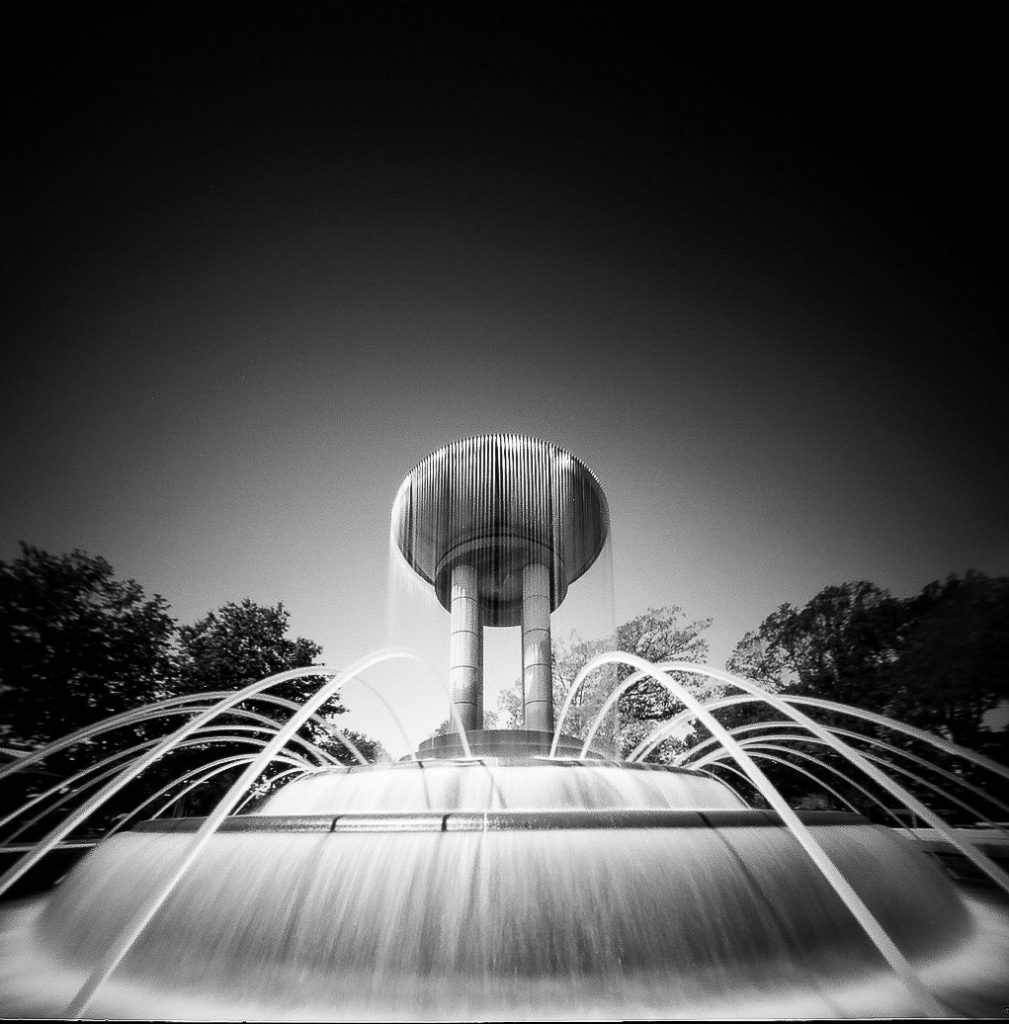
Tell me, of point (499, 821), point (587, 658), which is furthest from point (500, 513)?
point (587, 658)

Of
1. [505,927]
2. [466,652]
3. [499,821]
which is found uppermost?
[466,652]

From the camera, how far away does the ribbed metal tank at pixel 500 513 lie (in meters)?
11.9

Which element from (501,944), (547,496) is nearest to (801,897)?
(501,944)

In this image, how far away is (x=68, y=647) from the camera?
653 inches

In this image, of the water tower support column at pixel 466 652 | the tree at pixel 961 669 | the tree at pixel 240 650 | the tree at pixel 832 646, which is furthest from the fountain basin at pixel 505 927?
the tree at pixel 832 646

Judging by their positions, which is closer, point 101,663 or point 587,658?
point 101,663

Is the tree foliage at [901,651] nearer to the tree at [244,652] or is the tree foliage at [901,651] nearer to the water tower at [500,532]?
the water tower at [500,532]

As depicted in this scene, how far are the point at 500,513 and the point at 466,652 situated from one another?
318cm

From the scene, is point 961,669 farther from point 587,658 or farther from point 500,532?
point 500,532

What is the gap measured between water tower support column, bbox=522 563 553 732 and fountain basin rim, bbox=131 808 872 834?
778cm

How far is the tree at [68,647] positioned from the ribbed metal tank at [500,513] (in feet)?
37.7

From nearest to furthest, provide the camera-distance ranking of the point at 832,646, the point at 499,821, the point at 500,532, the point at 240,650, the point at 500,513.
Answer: the point at 499,821, the point at 500,513, the point at 500,532, the point at 240,650, the point at 832,646

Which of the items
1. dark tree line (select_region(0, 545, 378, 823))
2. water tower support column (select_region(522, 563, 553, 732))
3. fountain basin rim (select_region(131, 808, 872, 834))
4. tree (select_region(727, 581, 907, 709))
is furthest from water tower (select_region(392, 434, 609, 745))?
tree (select_region(727, 581, 907, 709))

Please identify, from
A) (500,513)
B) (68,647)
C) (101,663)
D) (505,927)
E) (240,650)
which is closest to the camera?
(505,927)
